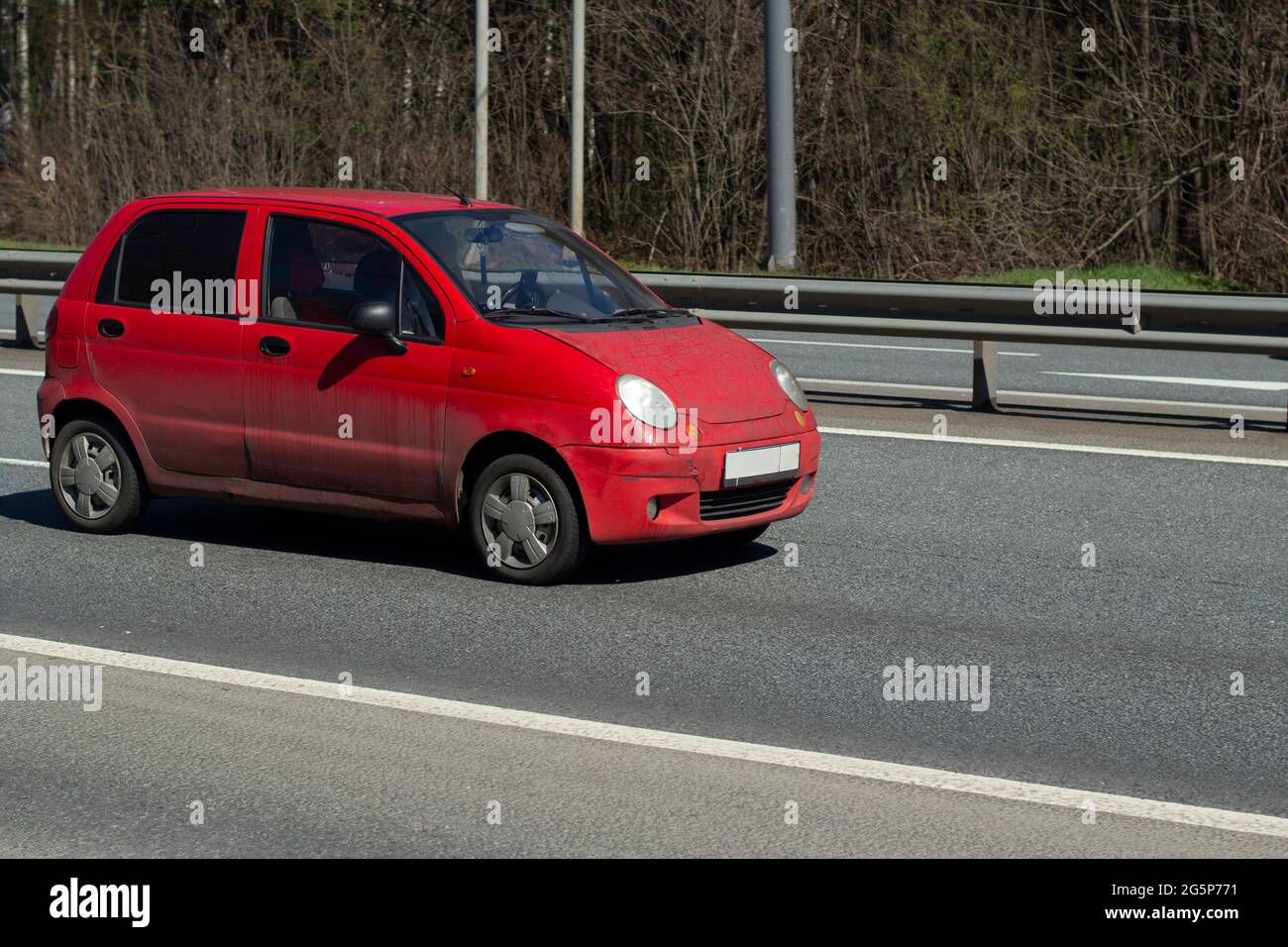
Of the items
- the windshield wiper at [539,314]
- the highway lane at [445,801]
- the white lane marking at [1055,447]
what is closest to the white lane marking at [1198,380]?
the white lane marking at [1055,447]

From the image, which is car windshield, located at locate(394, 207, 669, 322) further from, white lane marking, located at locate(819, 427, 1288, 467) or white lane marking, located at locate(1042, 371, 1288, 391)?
white lane marking, located at locate(1042, 371, 1288, 391)

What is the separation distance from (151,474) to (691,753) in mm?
4168

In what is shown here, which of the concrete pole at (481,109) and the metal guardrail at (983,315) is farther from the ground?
the concrete pole at (481,109)

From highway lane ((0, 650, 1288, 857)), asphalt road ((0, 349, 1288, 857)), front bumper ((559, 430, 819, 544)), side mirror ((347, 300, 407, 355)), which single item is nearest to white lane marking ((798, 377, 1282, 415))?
asphalt road ((0, 349, 1288, 857))

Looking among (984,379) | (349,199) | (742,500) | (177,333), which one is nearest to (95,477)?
(177,333)

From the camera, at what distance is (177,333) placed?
859 cm

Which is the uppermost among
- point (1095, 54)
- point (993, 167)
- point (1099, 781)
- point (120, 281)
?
point (1095, 54)

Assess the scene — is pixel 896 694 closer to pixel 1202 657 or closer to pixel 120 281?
pixel 1202 657

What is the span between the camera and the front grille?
7.82m

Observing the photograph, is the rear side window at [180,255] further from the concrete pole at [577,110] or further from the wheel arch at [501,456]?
the concrete pole at [577,110]

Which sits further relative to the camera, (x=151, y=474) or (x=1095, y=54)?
(x=1095, y=54)

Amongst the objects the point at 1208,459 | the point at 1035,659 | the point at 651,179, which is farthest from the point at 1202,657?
the point at 651,179

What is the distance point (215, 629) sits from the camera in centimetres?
713

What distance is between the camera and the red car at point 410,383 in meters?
7.69
